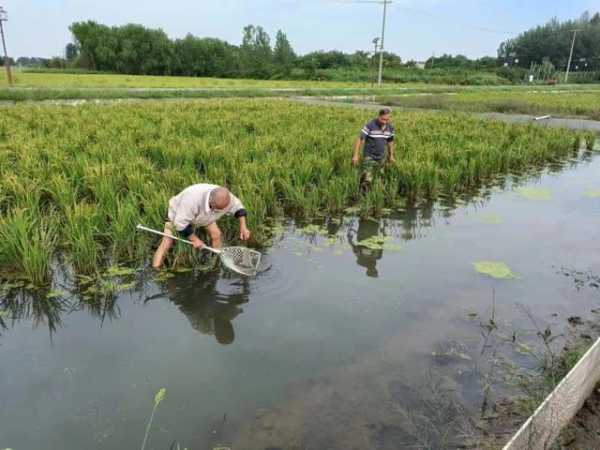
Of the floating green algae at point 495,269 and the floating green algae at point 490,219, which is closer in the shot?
the floating green algae at point 495,269

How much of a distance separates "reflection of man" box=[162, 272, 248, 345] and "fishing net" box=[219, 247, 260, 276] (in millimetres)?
127

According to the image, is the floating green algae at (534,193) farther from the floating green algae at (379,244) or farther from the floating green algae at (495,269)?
the floating green algae at (379,244)

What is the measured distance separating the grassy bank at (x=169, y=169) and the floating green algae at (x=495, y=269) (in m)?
1.69

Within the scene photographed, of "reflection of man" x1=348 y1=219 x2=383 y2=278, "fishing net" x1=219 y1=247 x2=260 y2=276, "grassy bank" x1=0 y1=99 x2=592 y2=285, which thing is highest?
"grassy bank" x1=0 y1=99 x2=592 y2=285

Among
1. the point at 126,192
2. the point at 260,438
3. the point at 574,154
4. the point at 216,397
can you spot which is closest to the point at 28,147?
the point at 126,192

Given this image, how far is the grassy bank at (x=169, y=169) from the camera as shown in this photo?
395 centimetres

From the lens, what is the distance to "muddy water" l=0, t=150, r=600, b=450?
2195 millimetres

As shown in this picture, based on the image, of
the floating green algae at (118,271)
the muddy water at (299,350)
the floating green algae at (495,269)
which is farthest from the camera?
the floating green algae at (495,269)

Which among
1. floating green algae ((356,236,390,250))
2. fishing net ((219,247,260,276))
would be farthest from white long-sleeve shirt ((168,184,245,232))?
floating green algae ((356,236,390,250))

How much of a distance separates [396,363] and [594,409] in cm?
103

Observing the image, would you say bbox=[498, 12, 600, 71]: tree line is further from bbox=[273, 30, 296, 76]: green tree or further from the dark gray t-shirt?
the dark gray t-shirt

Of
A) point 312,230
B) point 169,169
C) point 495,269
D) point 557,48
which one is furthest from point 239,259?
point 557,48

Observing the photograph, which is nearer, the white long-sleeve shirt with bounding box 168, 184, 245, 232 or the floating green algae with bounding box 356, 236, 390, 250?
the white long-sleeve shirt with bounding box 168, 184, 245, 232

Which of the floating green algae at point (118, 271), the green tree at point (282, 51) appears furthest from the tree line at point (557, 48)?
the floating green algae at point (118, 271)
